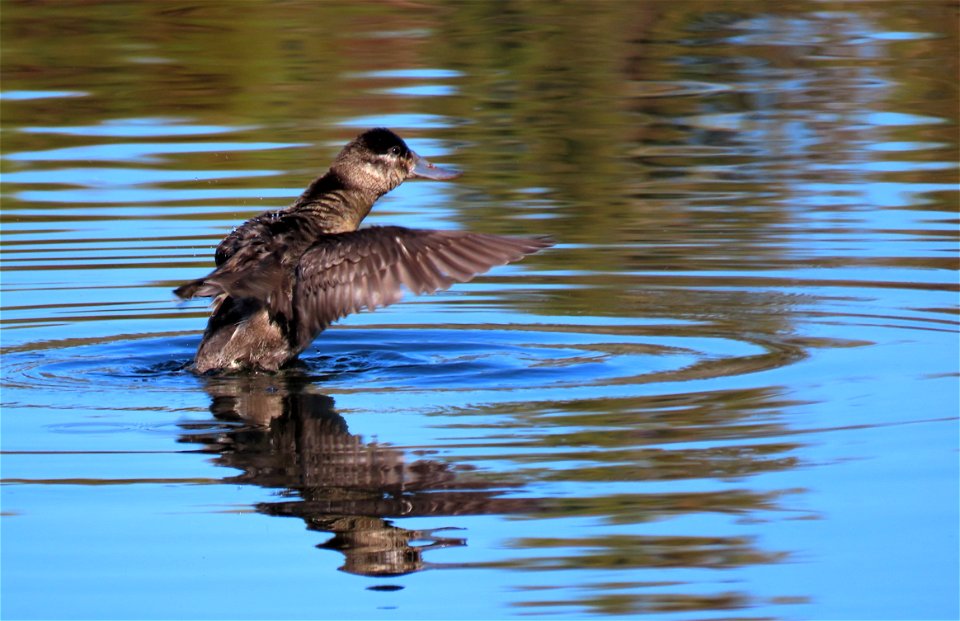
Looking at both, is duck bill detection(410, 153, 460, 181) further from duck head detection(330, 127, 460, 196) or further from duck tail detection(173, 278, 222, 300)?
duck tail detection(173, 278, 222, 300)

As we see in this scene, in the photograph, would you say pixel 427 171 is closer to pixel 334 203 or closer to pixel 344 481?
pixel 334 203

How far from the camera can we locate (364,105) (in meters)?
16.6

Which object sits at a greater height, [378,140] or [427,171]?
[378,140]

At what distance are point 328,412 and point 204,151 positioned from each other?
7.92 meters

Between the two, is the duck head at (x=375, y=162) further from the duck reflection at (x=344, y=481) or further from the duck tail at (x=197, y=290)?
the duck reflection at (x=344, y=481)

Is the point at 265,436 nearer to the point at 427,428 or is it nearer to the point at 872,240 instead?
the point at 427,428

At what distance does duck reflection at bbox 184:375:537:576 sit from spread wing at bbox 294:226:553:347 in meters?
0.50

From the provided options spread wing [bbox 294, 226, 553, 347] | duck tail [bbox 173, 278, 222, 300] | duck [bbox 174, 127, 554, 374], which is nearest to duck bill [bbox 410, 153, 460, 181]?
duck [bbox 174, 127, 554, 374]

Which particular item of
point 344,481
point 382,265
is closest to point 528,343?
point 382,265

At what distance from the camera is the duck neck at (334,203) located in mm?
8797

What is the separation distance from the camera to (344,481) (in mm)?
6172

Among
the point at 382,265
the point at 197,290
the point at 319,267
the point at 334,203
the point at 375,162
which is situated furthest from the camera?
the point at 375,162

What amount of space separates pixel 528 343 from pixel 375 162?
4.36 feet

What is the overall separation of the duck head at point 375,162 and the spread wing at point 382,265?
3.41 ft
